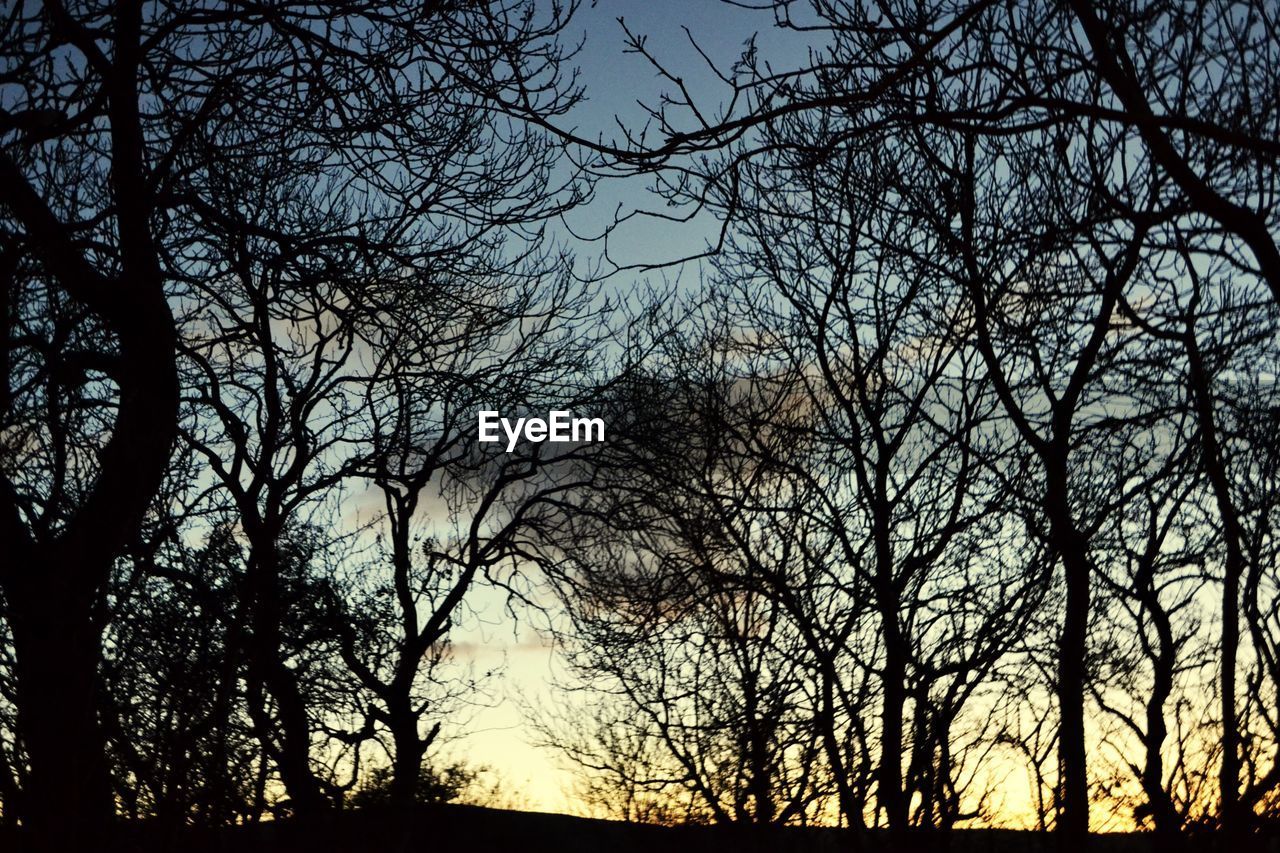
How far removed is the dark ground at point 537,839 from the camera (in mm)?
6117

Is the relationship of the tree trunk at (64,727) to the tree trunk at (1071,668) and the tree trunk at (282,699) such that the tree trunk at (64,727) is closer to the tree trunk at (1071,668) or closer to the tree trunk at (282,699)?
the tree trunk at (282,699)

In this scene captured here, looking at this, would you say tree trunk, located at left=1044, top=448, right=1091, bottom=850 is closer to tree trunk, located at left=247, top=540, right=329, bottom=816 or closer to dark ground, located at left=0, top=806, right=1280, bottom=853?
dark ground, located at left=0, top=806, right=1280, bottom=853

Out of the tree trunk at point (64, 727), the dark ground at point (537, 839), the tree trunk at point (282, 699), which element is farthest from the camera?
the tree trunk at point (282, 699)

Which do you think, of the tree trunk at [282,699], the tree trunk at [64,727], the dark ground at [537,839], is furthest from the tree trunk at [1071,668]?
the tree trunk at [64,727]

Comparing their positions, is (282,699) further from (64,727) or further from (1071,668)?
(1071,668)

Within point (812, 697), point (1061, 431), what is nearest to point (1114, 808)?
point (812, 697)

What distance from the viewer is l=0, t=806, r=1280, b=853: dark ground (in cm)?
612

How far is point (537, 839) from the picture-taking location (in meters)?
12.6

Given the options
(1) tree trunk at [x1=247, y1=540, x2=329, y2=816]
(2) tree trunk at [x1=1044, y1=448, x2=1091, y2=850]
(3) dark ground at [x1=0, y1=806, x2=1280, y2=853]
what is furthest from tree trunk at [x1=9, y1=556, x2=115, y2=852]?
(2) tree trunk at [x1=1044, y1=448, x2=1091, y2=850]

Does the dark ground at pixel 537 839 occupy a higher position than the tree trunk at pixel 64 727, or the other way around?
the tree trunk at pixel 64 727

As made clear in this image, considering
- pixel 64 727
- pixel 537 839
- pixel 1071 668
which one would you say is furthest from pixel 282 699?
pixel 1071 668

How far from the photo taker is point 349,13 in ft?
23.2

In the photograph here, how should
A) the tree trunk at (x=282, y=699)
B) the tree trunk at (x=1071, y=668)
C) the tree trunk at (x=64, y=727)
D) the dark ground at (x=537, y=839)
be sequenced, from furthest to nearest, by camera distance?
the tree trunk at (x=282, y=699)
the tree trunk at (x=1071, y=668)
the dark ground at (x=537, y=839)
the tree trunk at (x=64, y=727)

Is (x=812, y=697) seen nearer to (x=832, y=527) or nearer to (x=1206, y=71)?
(x=832, y=527)
